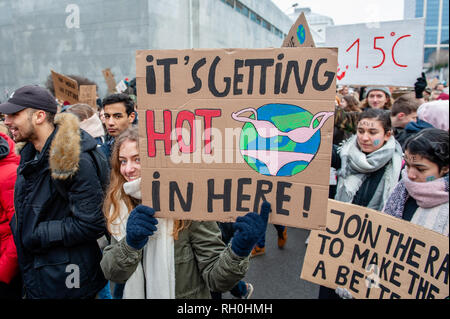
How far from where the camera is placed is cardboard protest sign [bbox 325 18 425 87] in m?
3.52

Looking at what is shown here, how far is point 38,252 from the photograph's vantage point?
6.49 feet

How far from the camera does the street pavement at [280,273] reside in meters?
3.40

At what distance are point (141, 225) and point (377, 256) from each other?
1.27 metres

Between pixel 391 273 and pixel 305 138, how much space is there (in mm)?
910


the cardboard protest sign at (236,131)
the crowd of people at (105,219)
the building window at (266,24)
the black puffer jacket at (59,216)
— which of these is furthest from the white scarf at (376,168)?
the building window at (266,24)

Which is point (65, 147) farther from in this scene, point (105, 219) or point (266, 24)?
point (266, 24)

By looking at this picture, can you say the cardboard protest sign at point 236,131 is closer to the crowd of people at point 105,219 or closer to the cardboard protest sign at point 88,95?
the crowd of people at point 105,219

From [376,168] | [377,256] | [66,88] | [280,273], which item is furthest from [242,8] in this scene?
[377,256]

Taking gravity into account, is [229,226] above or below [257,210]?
below

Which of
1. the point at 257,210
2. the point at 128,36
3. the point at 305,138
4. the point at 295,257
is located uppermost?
the point at 128,36

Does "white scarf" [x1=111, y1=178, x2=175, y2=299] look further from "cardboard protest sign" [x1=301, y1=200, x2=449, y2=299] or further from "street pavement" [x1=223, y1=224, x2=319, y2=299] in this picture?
"street pavement" [x1=223, y1=224, x2=319, y2=299]

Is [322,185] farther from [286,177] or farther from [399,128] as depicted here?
[399,128]

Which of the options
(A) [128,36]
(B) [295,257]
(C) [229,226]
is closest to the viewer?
(C) [229,226]
